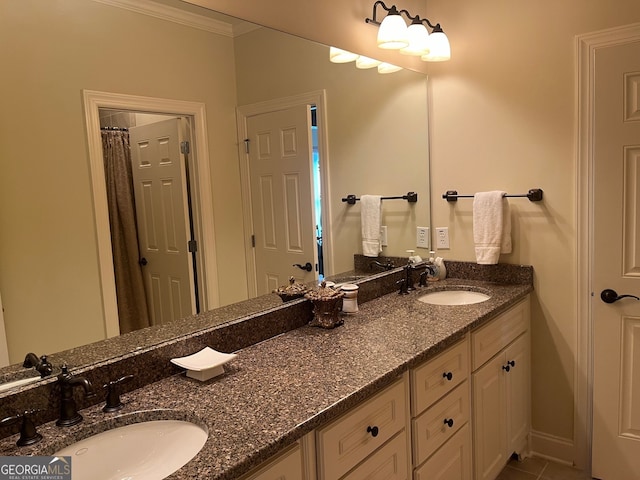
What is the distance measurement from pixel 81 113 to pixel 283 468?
1.08 m

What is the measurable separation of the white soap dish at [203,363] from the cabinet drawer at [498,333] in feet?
3.50

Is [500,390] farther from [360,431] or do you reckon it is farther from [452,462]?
[360,431]

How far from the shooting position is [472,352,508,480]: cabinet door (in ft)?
6.75

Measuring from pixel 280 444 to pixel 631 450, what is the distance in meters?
2.04

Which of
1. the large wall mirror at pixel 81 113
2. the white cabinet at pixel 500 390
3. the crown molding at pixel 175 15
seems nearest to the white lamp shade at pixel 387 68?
the large wall mirror at pixel 81 113

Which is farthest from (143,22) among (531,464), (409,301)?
(531,464)

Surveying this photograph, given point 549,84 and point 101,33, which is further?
point 549,84

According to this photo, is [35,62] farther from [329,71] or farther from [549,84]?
[549,84]

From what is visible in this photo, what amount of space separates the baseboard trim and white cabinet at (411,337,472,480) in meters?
0.82

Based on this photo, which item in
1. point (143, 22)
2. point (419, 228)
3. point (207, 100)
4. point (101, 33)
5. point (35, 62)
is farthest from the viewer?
point (419, 228)

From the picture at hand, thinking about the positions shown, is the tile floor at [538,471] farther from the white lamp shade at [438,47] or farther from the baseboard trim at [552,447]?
the white lamp shade at [438,47]

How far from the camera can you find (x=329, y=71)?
2.24 meters

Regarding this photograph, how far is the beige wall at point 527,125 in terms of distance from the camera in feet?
7.73

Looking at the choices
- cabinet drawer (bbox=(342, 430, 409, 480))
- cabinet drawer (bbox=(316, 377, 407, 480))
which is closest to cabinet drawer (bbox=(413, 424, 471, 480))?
cabinet drawer (bbox=(342, 430, 409, 480))
